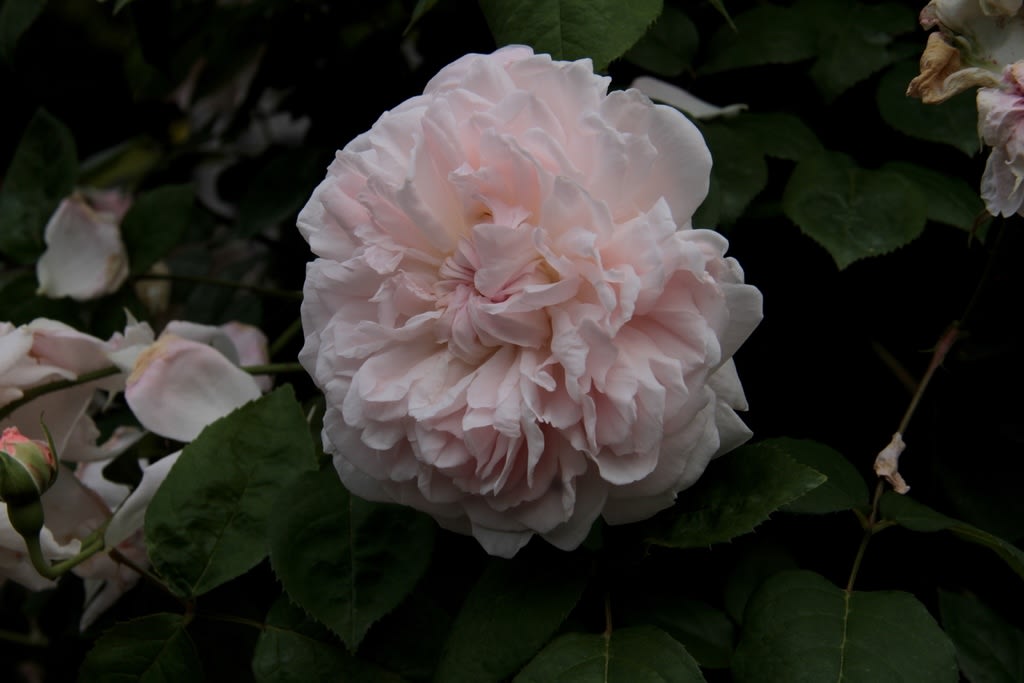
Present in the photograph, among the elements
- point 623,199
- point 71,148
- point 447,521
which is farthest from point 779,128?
point 71,148

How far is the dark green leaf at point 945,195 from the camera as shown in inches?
25.8

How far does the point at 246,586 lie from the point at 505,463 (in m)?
0.33

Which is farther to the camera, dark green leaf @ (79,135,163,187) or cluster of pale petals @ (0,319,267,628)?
dark green leaf @ (79,135,163,187)

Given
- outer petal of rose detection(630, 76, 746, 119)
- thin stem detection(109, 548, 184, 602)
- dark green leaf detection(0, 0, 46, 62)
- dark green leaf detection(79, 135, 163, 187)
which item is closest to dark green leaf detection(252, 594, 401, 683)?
thin stem detection(109, 548, 184, 602)

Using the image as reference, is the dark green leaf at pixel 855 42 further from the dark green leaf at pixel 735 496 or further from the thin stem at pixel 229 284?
the thin stem at pixel 229 284

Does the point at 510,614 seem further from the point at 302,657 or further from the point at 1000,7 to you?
the point at 1000,7

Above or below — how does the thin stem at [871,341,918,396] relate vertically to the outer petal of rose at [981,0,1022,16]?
below

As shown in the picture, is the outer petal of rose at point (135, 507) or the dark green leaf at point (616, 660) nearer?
the dark green leaf at point (616, 660)

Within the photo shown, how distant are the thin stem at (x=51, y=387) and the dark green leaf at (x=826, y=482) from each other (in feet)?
1.54

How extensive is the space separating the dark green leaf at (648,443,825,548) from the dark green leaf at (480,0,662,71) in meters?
0.23

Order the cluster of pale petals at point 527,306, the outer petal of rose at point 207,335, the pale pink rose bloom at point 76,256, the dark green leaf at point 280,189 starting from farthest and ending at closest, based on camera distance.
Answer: the dark green leaf at point 280,189 → the pale pink rose bloom at point 76,256 → the outer petal of rose at point 207,335 → the cluster of pale petals at point 527,306

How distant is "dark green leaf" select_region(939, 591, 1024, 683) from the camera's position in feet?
1.98

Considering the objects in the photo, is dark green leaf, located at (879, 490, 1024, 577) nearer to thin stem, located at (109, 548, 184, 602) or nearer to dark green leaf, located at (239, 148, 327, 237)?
thin stem, located at (109, 548, 184, 602)

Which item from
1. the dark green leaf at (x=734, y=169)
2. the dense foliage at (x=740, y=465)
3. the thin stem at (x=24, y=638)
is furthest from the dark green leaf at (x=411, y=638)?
the thin stem at (x=24, y=638)
